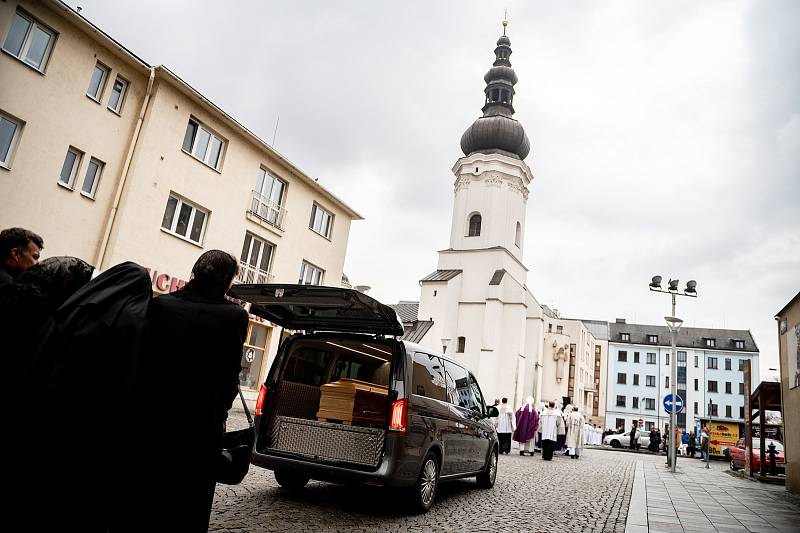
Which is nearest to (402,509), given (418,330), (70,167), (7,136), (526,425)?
(7,136)

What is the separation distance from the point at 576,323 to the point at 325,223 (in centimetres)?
5058

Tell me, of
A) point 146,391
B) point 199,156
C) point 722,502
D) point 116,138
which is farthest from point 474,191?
point 146,391

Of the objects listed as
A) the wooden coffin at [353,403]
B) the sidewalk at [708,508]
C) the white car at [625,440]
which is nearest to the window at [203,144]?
the wooden coffin at [353,403]

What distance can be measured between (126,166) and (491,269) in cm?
3044

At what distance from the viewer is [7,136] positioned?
14820 mm

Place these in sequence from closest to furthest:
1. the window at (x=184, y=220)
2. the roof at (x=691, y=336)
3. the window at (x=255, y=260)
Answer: the window at (x=184, y=220) → the window at (x=255, y=260) → the roof at (x=691, y=336)

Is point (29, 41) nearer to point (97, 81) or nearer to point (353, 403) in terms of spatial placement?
point (97, 81)

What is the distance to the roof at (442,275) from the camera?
43.8 metres

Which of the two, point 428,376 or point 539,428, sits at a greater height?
point 428,376

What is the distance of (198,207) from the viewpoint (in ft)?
66.1

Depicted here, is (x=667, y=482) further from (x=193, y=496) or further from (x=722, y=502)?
(x=193, y=496)

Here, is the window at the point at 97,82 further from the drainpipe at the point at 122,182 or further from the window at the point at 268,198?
the window at the point at 268,198

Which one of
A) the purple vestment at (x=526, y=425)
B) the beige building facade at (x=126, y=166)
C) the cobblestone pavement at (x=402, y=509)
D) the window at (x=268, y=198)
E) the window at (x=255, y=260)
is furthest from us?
the window at (x=268, y=198)

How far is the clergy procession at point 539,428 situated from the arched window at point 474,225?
24.4 metres
